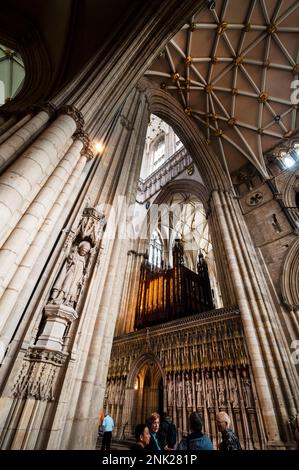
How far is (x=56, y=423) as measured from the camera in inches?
100

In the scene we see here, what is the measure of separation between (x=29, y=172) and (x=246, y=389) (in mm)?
7471

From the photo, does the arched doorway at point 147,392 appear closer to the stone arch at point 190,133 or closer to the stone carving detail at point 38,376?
the stone carving detail at point 38,376

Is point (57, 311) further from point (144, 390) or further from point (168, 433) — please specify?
point (144, 390)

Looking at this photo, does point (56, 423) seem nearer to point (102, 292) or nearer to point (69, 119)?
point (102, 292)

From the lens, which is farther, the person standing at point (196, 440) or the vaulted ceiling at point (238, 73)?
the vaulted ceiling at point (238, 73)

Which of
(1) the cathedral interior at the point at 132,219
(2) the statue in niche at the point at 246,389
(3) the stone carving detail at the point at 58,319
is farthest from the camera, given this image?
(2) the statue in niche at the point at 246,389

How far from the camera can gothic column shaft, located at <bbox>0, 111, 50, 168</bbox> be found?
9.32ft

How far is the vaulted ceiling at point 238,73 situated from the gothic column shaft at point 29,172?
8.99 m

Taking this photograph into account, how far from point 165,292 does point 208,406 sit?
525 centimetres

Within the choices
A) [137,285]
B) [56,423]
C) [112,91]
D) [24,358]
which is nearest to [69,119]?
[112,91]

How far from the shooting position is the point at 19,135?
3.12 meters

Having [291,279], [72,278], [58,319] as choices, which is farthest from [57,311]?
[291,279]

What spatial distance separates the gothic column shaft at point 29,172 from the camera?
236 centimetres

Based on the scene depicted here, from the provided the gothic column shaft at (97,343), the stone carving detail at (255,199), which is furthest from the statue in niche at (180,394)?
the stone carving detail at (255,199)
